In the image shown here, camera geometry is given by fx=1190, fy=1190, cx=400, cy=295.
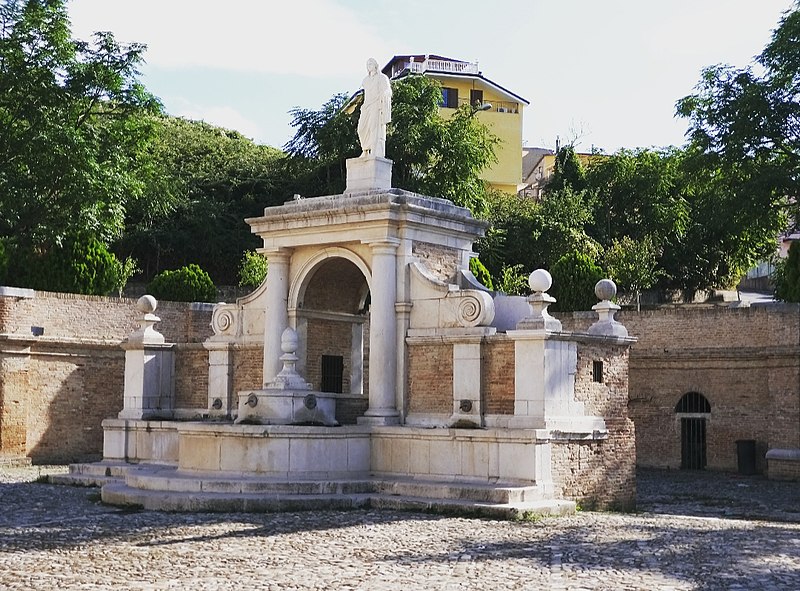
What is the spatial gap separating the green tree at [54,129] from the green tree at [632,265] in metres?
16.4

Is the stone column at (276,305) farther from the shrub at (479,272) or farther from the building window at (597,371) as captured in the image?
the shrub at (479,272)

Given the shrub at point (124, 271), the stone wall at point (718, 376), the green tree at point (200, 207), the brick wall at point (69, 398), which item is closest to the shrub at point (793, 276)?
the stone wall at point (718, 376)

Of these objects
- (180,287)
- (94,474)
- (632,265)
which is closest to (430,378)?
(94,474)

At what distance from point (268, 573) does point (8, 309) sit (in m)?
15.4

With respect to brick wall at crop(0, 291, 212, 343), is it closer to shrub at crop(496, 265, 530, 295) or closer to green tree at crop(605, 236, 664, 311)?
shrub at crop(496, 265, 530, 295)

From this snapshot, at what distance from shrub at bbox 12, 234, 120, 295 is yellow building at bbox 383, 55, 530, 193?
1045 inches

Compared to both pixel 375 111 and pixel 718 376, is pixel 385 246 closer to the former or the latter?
pixel 375 111

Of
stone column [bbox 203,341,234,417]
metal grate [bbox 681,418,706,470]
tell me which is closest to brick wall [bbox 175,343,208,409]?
stone column [bbox 203,341,234,417]

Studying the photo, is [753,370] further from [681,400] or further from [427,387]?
[427,387]

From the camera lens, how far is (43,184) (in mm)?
28969

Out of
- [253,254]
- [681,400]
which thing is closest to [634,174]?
[253,254]

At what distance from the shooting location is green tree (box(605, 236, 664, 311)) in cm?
3803

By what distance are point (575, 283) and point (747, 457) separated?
5722 millimetres

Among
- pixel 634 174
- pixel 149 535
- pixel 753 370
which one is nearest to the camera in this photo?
pixel 149 535
